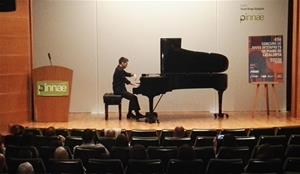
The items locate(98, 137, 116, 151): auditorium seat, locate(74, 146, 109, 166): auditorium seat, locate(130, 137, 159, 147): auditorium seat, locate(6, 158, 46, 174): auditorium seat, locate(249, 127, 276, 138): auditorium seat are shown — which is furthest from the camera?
locate(249, 127, 276, 138): auditorium seat

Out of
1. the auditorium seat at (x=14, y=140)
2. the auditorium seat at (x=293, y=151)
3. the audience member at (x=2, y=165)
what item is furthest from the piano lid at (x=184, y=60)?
the audience member at (x=2, y=165)

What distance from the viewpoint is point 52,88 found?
41.9 feet

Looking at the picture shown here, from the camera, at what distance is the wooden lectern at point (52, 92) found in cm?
1274

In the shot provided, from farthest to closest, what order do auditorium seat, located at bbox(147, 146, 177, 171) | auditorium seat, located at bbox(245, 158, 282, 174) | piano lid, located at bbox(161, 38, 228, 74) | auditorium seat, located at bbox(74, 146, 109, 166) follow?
piano lid, located at bbox(161, 38, 228, 74) < auditorium seat, located at bbox(147, 146, 177, 171) < auditorium seat, located at bbox(74, 146, 109, 166) < auditorium seat, located at bbox(245, 158, 282, 174)

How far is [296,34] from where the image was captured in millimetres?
13648

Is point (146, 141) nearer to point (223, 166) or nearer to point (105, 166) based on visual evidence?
point (105, 166)

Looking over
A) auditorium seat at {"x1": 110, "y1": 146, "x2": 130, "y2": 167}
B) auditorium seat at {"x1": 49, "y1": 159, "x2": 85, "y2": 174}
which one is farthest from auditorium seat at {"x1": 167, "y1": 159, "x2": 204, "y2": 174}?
auditorium seat at {"x1": 49, "y1": 159, "x2": 85, "y2": 174}

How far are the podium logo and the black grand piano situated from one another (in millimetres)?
1689

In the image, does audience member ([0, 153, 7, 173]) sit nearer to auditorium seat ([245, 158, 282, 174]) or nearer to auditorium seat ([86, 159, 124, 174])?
auditorium seat ([86, 159, 124, 174])

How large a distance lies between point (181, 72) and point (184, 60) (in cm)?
30

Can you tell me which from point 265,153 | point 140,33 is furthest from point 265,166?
point 140,33

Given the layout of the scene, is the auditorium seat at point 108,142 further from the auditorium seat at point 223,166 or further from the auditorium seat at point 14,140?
the auditorium seat at point 223,166

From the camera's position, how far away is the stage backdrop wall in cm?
1505

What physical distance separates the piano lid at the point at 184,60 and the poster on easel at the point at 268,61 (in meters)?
2.18
